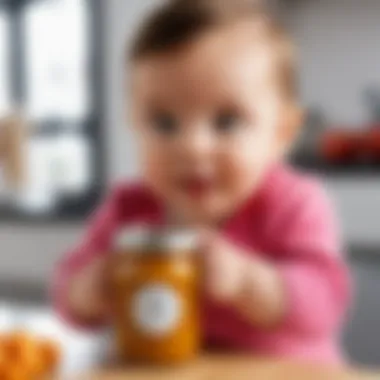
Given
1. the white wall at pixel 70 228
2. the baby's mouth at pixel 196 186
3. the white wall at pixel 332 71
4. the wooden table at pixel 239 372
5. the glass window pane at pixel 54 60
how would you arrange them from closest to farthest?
the wooden table at pixel 239 372
the baby's mouth at pixel 196 186
the white wall at pixel 332 71
the white wall at pixel 70 228
the glass window pane at pixel 54 60

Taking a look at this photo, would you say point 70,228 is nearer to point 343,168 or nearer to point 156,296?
point 343,168

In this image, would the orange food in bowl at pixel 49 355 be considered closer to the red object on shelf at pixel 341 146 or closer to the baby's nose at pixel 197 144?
the baby's nose at pixel 197 144

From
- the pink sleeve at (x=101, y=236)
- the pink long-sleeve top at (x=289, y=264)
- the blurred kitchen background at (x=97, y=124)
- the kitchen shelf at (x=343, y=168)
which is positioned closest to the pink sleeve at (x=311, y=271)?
the pink long-sleeve top at (x=289, y=264)

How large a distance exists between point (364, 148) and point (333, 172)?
43mm

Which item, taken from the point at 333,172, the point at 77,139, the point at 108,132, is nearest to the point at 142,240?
the point at 333,172

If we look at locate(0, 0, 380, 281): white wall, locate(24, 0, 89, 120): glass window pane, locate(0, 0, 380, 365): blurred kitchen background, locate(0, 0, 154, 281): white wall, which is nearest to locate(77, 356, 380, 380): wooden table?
locate(0, 0, 380, 365): blurred kitchen background

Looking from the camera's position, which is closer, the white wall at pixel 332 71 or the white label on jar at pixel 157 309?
the white label on jar at pixel 157 309

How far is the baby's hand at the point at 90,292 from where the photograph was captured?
569mm

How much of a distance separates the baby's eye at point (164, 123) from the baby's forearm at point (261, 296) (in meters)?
0.10

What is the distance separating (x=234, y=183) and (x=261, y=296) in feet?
0.27

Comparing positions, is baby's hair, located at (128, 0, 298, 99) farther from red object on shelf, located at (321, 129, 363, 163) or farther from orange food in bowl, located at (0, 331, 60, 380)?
red object on shelf, located at (321, 129, 363, 163)

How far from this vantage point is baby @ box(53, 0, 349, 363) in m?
0.57

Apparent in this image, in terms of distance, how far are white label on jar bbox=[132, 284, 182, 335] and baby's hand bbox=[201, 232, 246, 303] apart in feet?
0.11

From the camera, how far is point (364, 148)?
972mm
